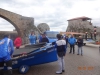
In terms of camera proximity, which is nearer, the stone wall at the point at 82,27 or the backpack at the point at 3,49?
the backpack at the point at 3,49

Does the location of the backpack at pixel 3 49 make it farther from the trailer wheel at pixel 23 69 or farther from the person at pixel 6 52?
the trailer wheel at pixel 23 69

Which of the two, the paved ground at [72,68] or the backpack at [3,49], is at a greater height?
the backpack at [3,49]

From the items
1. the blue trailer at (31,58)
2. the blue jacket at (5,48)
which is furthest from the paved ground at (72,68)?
the blue jacket at (5,48)

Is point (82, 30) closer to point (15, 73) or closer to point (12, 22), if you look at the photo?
point (12, 22)

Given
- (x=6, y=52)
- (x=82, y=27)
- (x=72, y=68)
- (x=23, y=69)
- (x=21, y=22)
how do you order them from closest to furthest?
(x=6, y=52), (x=23, y=69), (x=72, y=68), (x=21, y=22), (x=82, y=27)

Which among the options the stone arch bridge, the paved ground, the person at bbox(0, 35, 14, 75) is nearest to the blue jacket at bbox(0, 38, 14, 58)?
the person at bbox(0, 35, 14, 75)

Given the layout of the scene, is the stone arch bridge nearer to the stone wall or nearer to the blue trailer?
the blue trailer

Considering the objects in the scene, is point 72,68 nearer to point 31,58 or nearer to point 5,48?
point 31,58

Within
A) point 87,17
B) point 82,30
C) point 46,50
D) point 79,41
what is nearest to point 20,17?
point 79,41

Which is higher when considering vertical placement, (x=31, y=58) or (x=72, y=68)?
(x=31, y=58)

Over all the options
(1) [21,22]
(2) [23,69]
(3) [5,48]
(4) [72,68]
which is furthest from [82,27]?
(3) [5,48]

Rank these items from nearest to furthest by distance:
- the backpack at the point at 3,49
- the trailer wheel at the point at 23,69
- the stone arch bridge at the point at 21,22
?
the backpack at the point at 3,49 < the trailer wheel at the point at 23,69 < the stone arch bridge at the point at 21,22

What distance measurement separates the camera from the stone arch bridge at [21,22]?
1019 inches

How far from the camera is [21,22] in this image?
93.1ft
